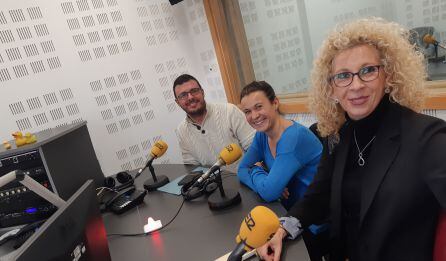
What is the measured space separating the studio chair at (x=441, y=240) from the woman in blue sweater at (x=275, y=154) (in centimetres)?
61

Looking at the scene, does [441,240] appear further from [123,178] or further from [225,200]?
[123,178]

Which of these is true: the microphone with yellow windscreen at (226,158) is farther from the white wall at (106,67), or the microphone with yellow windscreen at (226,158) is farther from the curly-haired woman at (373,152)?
the white wall at (106,67)

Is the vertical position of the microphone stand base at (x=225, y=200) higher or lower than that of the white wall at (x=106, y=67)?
lower

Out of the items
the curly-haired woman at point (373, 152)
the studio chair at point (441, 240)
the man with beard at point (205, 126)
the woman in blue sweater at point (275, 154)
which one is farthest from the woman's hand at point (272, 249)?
the man with beard at point (205, 126)

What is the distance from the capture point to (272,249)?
101 cm

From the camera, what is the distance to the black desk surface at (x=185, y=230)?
1113 millimetres

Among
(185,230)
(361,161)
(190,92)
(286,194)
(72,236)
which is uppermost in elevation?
(190,92)

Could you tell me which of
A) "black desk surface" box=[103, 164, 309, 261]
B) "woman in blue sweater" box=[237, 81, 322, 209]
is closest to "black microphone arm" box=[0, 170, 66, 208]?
"black desk surface" box=[103, 164, 309, 261]

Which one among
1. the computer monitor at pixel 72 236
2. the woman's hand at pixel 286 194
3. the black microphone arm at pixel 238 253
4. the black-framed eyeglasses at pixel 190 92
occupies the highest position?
the black-framed eyeglasses at pixel 190 92

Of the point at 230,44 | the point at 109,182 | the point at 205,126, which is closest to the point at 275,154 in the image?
the point at 205,126

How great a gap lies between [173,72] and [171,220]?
6.60 ft

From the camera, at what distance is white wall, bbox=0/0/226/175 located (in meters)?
2.44

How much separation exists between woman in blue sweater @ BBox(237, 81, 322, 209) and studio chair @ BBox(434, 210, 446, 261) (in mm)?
609

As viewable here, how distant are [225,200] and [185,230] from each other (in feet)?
0.75
